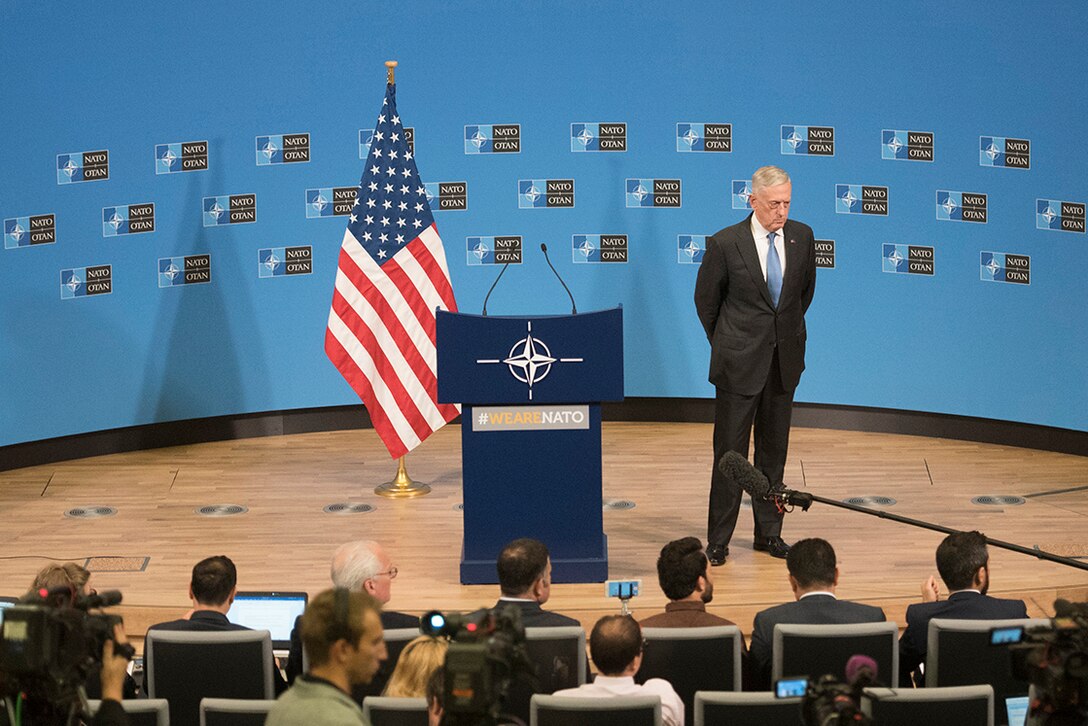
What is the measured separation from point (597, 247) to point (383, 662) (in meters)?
5.60

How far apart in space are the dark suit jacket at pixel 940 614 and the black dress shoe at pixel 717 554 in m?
1.99

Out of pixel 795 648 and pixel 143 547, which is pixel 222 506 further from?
pixel 795 648

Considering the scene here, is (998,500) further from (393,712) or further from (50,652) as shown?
(50,652)

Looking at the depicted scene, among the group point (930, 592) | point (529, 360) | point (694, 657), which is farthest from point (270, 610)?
point (930, 592)

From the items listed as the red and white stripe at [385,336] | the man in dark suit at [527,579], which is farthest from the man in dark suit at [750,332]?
the man in dark suit at [527,579]

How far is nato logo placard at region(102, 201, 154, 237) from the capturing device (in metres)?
9.48

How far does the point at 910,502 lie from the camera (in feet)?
26.9

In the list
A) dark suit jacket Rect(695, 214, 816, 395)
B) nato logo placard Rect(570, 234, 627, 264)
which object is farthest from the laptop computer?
nato logo placard Rect(570, 234, 627, 264)

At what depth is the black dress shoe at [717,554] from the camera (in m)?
7.15

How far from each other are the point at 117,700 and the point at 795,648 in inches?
85.1

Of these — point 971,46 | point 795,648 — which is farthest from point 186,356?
point 795,648

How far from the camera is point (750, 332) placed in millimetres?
7125

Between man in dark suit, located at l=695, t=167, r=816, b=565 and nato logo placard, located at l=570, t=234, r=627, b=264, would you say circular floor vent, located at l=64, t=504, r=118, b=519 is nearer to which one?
man in dark suit, located at l=695, t=167, r=816, b=565

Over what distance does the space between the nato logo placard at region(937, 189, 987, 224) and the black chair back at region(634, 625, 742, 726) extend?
5.40 meters
